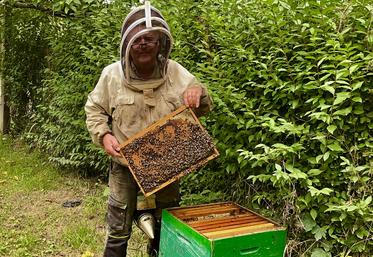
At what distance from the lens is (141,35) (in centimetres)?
244

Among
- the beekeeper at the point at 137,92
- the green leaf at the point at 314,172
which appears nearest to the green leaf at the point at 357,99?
the green leaf at the point at 314,172

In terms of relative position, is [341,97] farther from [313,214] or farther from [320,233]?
[320,233]

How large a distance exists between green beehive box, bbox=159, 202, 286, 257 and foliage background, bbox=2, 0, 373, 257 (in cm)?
46

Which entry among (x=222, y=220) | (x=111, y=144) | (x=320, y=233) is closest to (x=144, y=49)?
(x=111, y=144)

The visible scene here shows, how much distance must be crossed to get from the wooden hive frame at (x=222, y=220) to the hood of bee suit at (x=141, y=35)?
72 cm

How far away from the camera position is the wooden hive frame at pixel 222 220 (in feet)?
7.35

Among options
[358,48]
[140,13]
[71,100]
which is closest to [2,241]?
[71,100]

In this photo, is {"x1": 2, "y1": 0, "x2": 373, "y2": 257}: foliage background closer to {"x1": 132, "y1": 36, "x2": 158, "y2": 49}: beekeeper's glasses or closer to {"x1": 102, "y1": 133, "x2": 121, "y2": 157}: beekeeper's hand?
{"x1": 132, "y1": 36, "x2": 158, "y2": 49}: beekeeper's glasses

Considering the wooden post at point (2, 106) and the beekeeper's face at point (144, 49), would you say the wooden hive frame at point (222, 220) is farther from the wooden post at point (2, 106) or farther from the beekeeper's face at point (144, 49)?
the wooden post at point (2, 106)

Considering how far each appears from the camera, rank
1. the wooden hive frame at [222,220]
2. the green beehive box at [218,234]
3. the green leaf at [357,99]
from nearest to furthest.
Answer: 1. the green beehive box at [218,234]
2. the wooden hive frame at [222,220]
3. the green leaf at [357,99]

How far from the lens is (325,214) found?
290cm

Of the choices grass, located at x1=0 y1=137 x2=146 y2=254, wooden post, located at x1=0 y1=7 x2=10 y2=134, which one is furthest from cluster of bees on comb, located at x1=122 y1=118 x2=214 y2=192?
wooden post, located at x1=0 y1=7 x2=10 y2=134

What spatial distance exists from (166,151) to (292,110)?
103 centimetres

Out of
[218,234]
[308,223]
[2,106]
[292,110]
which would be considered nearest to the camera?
[218,234]
